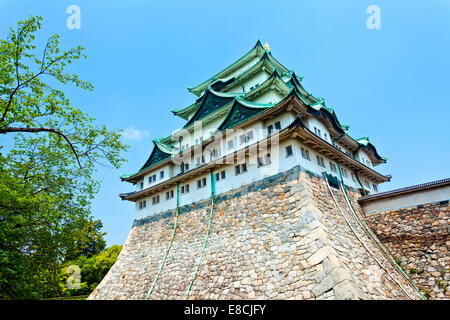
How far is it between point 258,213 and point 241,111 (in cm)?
817

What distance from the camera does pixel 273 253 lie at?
12.9 meters

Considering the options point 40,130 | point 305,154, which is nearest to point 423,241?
point 305,154

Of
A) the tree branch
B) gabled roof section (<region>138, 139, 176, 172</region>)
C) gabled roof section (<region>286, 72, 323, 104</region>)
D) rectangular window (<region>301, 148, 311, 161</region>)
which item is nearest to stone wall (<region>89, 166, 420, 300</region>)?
rectangular window (<region>301, 148, 311, 161</region>)

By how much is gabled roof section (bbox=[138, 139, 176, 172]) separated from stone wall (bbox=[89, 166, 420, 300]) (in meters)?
6.86

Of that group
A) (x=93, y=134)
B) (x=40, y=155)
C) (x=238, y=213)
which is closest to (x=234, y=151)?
(x=238, y=213)

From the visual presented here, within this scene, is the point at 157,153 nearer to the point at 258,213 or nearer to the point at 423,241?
the point at 258,213

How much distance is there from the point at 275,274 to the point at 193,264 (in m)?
6.27

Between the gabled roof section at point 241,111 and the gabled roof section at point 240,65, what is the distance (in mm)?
7913

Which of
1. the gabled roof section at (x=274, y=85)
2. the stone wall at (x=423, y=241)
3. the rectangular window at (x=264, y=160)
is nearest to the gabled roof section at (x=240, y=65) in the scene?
the gabled roof section at (x=274, y=85)

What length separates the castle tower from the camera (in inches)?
467

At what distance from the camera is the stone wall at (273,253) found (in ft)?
36.2

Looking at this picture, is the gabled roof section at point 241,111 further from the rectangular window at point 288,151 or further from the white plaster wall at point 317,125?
the rectangular window at point 288,151

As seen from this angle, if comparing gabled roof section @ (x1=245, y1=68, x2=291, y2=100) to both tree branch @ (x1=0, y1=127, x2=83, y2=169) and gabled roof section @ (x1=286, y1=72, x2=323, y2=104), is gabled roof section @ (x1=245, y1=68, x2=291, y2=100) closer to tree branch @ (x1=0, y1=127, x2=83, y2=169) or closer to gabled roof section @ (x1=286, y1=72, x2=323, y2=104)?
gabled roof section @ (x1=286, y1=72, x2=323, y2=104)

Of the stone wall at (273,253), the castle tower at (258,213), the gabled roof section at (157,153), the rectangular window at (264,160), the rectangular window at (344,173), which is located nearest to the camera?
the stone wall at (273,253)
